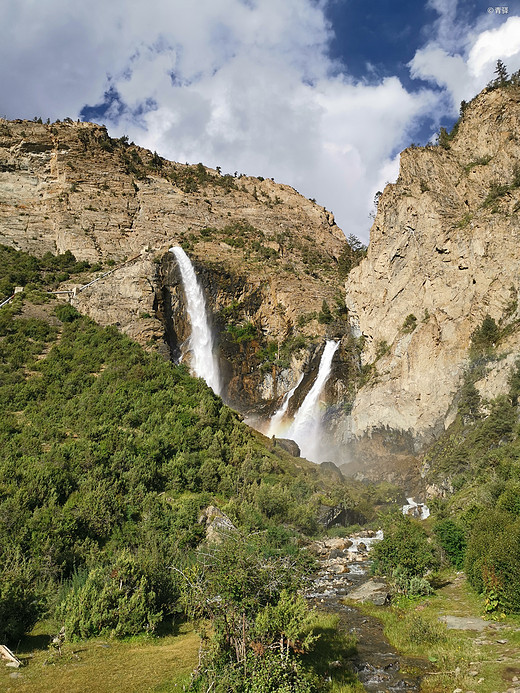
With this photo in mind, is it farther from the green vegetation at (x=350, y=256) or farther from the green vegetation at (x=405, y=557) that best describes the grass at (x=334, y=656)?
the green vegetation at (x=350, y=256)

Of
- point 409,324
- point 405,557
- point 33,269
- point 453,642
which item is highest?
point 33,269

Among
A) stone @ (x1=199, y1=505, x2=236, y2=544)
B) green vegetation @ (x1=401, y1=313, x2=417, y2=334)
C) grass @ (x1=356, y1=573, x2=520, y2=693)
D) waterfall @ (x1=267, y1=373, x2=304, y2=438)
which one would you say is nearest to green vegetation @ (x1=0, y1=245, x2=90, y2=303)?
waterfall @ (x1=267, y1=373, x2=304, y2=438)

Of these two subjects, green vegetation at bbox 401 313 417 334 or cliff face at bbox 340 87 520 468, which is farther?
green vegetation at bbox 401 313 417 334

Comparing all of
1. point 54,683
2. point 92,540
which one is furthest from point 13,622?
point 92,540

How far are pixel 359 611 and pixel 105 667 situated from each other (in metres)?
8.30

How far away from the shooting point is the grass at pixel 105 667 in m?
7.12

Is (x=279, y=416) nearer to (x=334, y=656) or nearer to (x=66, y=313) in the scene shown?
(x=66, y=313)

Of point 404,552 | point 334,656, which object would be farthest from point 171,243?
point 334,656

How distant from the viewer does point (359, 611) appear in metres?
13.6

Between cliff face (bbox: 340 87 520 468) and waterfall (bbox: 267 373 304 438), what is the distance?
6200 millimetres

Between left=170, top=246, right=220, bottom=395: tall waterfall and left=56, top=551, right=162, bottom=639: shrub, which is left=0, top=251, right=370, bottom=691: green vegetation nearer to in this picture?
left=56, top=551, right=162, bottom=639: shrub

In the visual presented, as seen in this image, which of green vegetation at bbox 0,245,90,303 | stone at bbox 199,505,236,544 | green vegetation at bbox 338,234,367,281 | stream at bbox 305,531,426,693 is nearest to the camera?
stream at bbox 305,531,426,693

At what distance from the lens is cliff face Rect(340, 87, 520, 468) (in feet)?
120

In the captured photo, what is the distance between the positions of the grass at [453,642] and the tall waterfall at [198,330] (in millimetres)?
33661
